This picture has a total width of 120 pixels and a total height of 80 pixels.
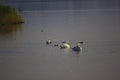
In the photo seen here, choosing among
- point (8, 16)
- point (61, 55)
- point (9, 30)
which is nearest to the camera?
point (61, 55)

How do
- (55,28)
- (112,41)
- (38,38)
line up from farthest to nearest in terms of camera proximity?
(55,28)
(38,38)
(112,41)

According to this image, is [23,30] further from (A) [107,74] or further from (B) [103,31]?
(A) [107,74]

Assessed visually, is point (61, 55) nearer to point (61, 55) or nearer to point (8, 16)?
point (61, 55)

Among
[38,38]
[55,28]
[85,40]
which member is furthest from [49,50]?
[55,28]

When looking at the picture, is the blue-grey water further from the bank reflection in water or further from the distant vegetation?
the distant vegetation

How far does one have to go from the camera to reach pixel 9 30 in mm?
17156

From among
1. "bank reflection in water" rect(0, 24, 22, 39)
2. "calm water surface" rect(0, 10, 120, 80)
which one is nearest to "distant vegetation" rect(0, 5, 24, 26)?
"bank reflection in water" rect(0, 24, 22, 39)

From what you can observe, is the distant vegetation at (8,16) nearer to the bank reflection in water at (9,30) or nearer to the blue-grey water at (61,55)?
the bank reflection in water at (9,30)

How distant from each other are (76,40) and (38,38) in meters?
1.57

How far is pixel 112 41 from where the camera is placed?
12.4 meters

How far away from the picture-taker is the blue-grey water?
8.82 meters

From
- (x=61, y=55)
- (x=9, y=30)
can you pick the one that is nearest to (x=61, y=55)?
(x=61, y=55)

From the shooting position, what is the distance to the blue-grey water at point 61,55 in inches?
347

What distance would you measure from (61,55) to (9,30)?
6.86 metres
